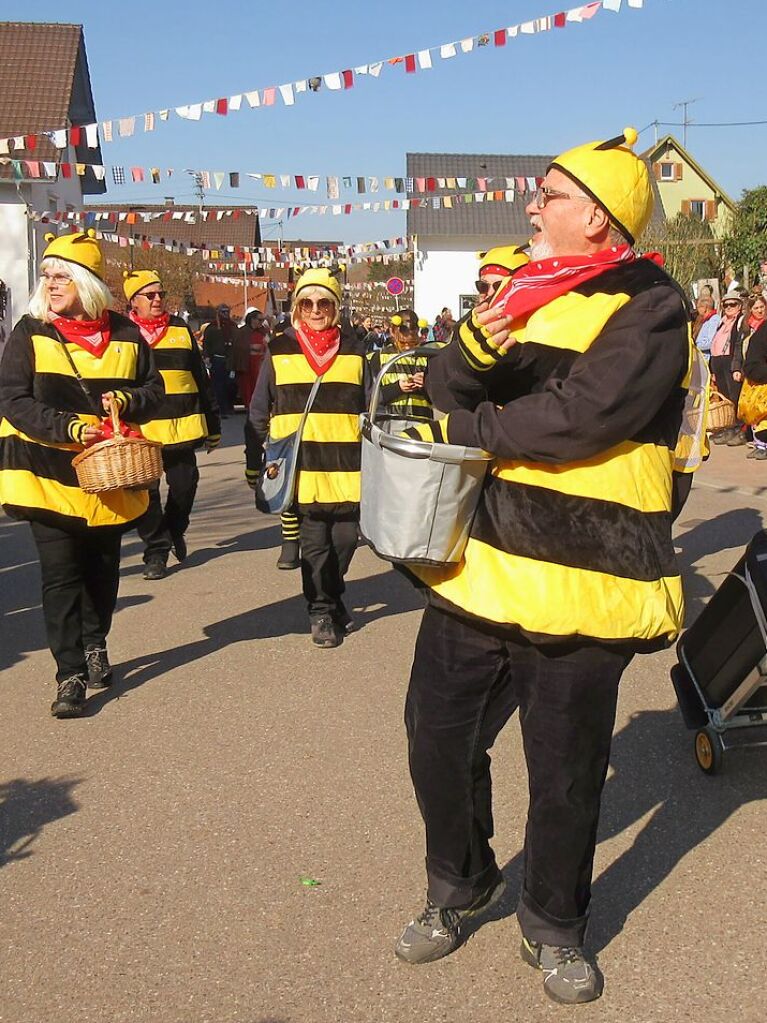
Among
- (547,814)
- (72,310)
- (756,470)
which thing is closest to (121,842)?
(547,814)

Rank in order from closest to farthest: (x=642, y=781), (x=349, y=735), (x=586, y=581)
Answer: (x=586, y=581), (x=642, y=781), (x=349, y=735)

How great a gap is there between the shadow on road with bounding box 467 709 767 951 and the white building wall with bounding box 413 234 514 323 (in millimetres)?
48559

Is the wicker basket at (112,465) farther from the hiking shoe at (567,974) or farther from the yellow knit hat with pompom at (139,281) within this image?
the yellow knit hat with pompom at (139,281)

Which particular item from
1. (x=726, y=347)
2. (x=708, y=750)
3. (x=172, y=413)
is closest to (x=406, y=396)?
(x=708, y=750)

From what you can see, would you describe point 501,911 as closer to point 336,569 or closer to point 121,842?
point 121,842

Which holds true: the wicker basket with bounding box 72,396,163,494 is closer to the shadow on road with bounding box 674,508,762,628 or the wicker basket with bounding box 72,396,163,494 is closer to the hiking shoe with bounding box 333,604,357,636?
the hiking shoe with bounding box 333,604,357,636

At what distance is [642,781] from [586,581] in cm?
186

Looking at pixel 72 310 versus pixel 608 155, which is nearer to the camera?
pixel 608 155

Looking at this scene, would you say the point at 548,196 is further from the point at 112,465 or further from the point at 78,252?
the point at 78,252

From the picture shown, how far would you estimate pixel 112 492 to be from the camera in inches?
204

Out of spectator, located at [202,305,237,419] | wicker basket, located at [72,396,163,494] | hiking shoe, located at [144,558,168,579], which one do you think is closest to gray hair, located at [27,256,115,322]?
wicker basket, located at [72,396,163,494]

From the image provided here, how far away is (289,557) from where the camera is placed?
8586 millimetres

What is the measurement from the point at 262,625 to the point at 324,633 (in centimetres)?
59

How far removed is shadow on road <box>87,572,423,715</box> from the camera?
19.2 feet
